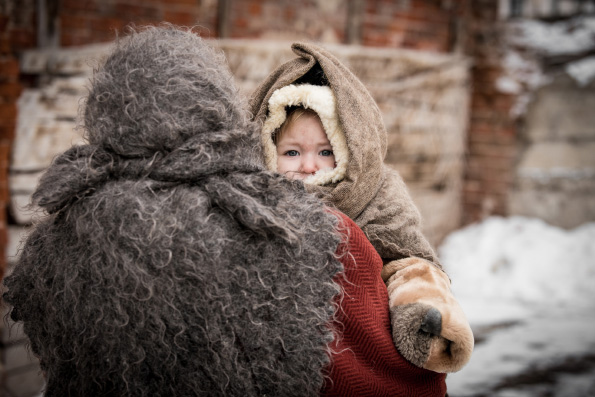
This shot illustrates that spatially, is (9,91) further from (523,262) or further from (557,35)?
(557,35)

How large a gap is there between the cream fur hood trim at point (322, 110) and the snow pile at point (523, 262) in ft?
12.6

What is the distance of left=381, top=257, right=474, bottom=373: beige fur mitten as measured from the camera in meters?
1.21

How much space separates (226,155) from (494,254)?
4.80m

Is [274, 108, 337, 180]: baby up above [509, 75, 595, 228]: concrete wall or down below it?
above

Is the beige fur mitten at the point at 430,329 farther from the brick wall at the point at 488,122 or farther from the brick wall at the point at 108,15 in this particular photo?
the brick wall at the point at 488,122

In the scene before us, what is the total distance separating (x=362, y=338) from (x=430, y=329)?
0.15m

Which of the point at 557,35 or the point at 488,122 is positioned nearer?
the point at 557,35

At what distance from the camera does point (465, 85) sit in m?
5.68

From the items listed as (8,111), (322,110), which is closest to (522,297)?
(322,110)

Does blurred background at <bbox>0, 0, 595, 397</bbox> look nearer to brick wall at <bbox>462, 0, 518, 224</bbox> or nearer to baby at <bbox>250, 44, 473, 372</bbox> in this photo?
brick wall at <bbox>462, 0, 518, 224</bbox>

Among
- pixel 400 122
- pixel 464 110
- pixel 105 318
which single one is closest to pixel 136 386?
pixel 105 318

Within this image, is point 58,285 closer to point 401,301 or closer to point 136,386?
point 136,386

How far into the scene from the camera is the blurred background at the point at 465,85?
385 centimetres

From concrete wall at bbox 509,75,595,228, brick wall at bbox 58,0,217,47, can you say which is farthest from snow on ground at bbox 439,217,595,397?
brick wall at bbox 58,0,217,47
